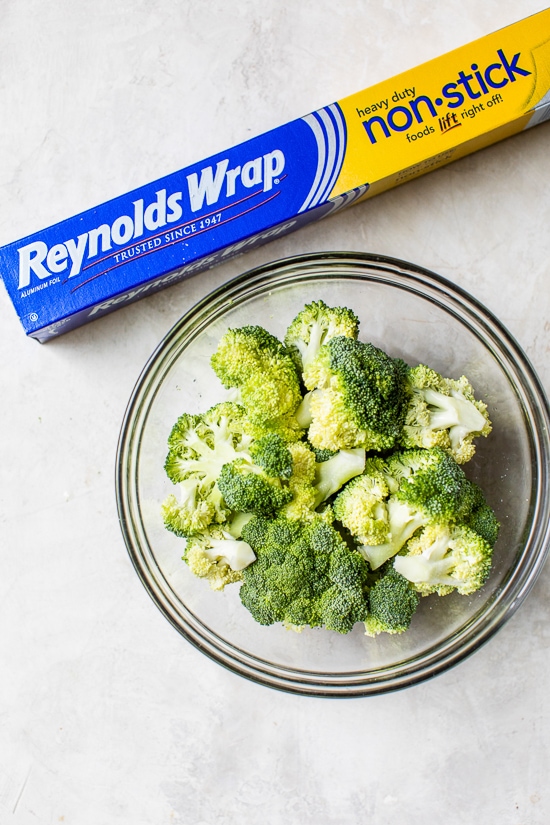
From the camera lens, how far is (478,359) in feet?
4.25

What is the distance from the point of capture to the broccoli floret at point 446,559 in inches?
44.8

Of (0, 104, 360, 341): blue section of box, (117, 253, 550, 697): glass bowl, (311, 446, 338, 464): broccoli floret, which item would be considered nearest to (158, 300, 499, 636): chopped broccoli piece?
(311, 446, 338, 464): broccoli floret

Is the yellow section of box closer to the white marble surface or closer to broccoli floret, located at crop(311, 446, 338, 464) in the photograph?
the white marble surface

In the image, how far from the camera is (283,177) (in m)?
1.29

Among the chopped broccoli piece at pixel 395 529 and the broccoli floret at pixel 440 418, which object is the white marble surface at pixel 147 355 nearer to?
the broccoli floret at pixel 440 418

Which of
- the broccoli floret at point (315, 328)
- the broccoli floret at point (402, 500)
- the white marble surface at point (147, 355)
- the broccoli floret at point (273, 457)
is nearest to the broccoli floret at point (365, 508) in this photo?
the broccoli floret at point (402, 500)

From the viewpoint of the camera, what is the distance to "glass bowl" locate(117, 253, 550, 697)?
127 cm

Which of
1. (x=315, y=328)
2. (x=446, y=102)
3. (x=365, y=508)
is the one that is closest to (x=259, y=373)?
(x=315, y=328)

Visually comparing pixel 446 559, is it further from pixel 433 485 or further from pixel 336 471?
pixel 336 471

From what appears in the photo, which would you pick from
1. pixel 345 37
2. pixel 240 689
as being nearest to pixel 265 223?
pixel 345 37

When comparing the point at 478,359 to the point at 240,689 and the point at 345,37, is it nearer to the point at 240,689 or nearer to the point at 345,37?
the point at 345,37

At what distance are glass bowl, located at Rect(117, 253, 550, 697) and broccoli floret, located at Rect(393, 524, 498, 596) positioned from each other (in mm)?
122

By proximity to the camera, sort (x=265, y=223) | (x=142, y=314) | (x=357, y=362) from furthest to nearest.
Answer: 1. (x=142, y=314)
2. (x=265, y=223)
3. (x=357, y=362)

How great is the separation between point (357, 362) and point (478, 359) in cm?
33
